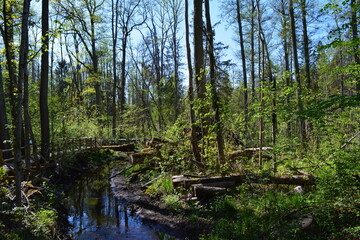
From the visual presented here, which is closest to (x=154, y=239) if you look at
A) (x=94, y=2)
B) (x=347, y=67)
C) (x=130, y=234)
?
(x=130, y=234)

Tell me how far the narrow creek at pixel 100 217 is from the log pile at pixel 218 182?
162 cm

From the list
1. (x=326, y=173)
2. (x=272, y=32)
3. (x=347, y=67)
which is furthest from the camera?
(x=272, y=32)

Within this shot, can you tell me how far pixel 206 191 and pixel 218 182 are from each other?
0.50 metres

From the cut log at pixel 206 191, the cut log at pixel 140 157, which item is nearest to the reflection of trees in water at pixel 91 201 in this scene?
the cut log at pixel 140 157

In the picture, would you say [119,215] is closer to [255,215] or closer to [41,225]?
[41,225]

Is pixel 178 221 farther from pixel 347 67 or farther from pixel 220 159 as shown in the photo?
pixel 347 67

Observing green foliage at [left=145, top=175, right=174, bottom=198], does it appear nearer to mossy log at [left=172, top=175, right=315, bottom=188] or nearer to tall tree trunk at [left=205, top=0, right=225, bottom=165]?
mossy log at [left=172, top=175, right=315, bottom=188]

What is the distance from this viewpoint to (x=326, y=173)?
484cm

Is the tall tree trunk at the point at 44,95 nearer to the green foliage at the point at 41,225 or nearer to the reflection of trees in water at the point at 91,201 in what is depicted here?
the reflection of trees in water at the point at 91,201

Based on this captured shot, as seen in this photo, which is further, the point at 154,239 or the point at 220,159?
the point at 220,159

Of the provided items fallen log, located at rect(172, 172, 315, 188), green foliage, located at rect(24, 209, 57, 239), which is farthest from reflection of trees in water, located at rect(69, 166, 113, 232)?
fallen log, located at rect(172, 172, 315, 188)

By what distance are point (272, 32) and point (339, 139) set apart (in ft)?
70.0

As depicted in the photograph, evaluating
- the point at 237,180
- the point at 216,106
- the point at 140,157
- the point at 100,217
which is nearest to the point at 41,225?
the point at 100,217

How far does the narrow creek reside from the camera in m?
6.21
